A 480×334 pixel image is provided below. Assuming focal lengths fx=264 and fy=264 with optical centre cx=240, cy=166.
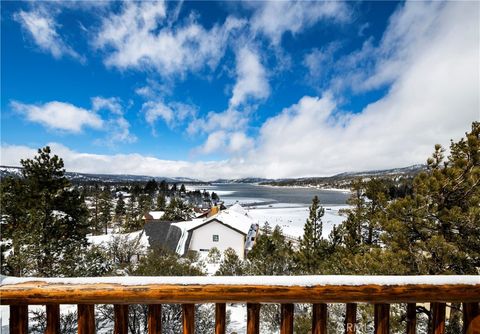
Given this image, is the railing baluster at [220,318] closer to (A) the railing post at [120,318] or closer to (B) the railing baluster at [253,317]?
(B) the railing baluster at [253,317]

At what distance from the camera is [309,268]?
→ 12695mm

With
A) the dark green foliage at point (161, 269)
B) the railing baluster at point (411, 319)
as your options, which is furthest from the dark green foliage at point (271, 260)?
the railing baluster at point (411, 319)

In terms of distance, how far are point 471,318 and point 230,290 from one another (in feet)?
4.86

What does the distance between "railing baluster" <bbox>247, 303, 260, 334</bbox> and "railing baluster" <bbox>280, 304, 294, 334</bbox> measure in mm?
143

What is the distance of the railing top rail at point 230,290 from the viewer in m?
1.47

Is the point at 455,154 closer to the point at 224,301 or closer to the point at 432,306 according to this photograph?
the point at 432,306

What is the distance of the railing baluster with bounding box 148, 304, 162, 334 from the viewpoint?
61.5 inches

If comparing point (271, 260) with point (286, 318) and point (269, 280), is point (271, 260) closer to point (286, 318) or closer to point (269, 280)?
point (286, 318)

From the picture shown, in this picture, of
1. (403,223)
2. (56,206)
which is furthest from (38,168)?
(403,223)

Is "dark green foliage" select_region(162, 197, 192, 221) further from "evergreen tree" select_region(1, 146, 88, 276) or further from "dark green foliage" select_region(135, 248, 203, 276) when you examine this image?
"dark green foliage" select_region(135, 248, 203, 276)

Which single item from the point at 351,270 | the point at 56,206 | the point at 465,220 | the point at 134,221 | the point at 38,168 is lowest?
the point at 134,221

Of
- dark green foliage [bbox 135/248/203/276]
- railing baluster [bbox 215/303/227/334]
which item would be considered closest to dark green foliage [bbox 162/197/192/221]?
dark green foliage [bbox 135/248/203/276]

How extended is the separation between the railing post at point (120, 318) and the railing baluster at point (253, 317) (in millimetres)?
743

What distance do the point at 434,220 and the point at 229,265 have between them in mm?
9505
